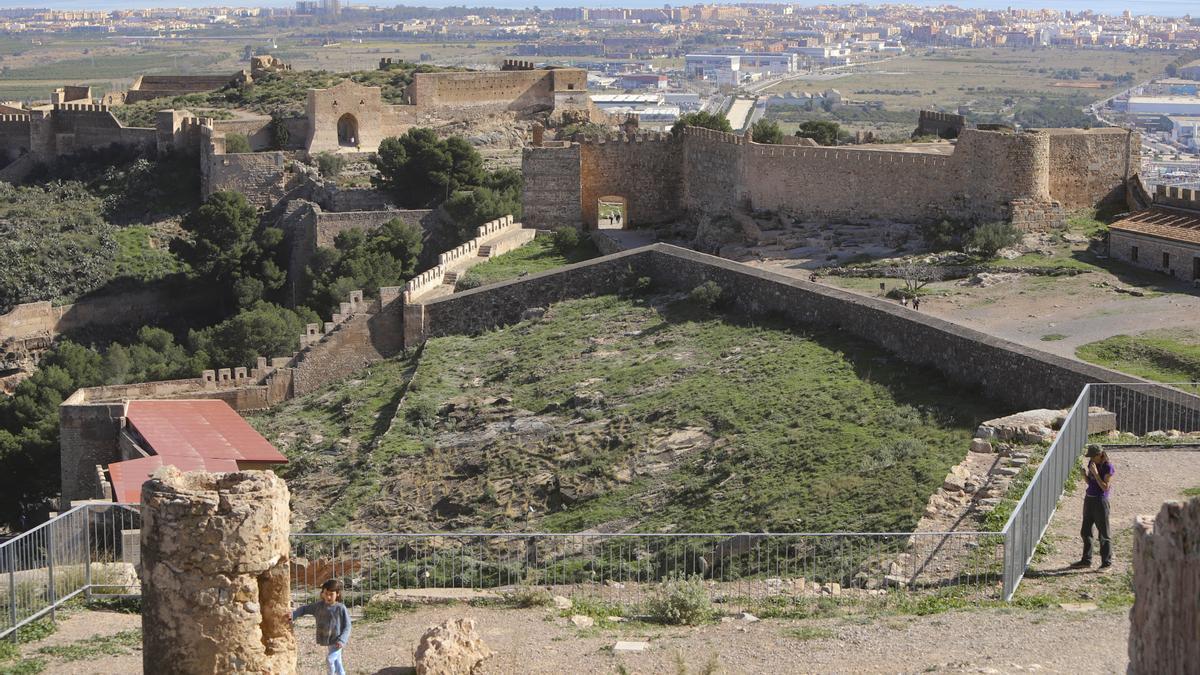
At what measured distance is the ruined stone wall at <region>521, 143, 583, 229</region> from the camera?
32719mm

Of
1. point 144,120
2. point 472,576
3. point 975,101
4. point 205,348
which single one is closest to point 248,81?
point 144,120

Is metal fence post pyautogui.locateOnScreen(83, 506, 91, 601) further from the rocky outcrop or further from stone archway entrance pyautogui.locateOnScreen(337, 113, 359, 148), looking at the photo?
stone archway entrance pyautogui.locateOnScreen(337, 113, 359, 148)

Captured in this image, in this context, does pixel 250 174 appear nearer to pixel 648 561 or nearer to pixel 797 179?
pixel 797 179

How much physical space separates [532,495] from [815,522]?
4256 mm

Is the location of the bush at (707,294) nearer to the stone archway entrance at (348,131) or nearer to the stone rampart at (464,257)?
the stone rampart at (464,257)

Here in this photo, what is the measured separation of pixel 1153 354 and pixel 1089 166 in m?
8.65

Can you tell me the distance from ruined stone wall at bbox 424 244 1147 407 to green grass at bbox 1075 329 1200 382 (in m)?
1.29

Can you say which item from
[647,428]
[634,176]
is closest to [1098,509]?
[647,428]

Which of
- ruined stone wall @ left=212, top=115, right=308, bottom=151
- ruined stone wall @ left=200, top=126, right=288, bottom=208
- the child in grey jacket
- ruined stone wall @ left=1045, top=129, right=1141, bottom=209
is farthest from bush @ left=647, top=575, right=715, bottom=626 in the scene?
ruined stone wall @ left=212, top=115, right=308, bottom=151

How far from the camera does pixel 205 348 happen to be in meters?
32.5

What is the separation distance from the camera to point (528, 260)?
30.7m

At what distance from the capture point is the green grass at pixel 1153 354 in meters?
19.1

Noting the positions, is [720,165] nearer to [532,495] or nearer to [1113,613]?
[532,495]

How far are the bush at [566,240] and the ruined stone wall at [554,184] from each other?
893 millimetres
